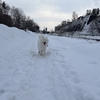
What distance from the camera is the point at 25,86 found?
3619 millimetres

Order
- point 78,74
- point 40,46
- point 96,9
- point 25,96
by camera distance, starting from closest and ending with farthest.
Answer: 1. point 25,96
2. point 78,74
3. point 40,46
4. point 96,9

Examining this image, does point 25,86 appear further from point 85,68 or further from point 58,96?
point 85,68

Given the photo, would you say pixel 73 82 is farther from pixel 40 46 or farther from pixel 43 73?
pixel 40 46

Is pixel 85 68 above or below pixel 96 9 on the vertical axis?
below

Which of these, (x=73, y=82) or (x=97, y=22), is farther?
(x=97, y=22)

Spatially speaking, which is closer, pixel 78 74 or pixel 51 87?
pixel 51 87

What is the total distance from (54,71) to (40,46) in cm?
333

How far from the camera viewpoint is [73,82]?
3947 millimetres

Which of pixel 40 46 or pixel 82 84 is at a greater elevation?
pixel 40 46

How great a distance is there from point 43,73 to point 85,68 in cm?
172

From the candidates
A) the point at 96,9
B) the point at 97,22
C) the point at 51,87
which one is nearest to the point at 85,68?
the point at 51,87

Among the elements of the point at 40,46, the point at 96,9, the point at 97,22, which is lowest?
the point at 40,46

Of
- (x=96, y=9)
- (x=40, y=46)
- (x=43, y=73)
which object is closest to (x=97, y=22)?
(x=96, y=9)

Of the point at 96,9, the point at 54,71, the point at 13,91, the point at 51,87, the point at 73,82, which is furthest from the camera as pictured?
the point at 96,9
